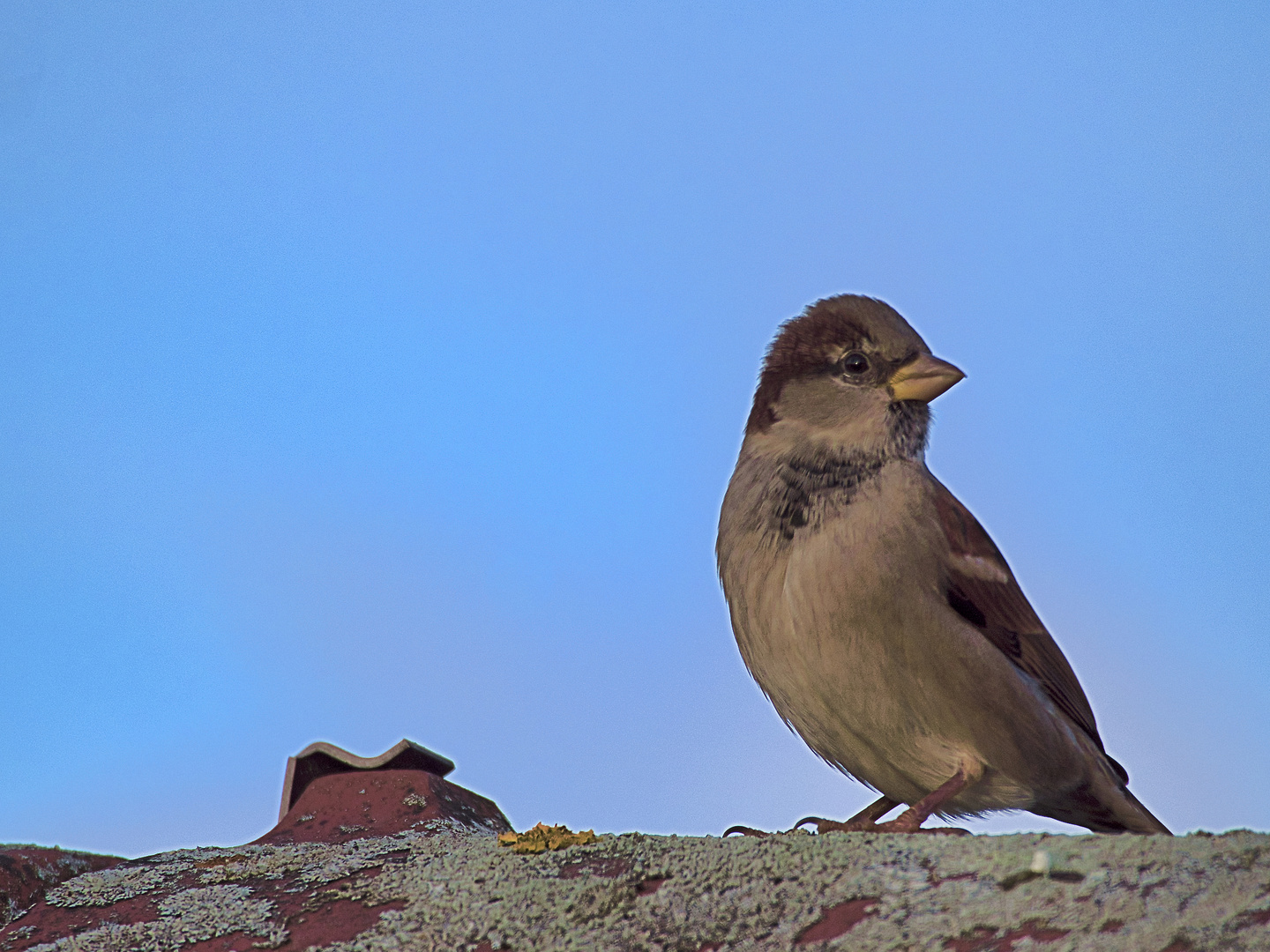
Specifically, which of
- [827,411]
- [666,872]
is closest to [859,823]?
[827,411]

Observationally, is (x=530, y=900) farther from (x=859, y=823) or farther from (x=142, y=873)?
(x=859, y=823)

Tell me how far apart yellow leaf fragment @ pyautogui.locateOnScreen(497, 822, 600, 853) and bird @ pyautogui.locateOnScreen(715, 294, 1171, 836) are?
0.98m

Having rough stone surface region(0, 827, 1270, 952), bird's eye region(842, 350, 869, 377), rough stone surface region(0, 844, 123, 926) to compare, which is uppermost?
bird's eye region(842, 350, 869, 377)

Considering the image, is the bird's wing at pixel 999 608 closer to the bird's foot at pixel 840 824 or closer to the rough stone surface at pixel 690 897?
the bird's foot at pixel 840 824

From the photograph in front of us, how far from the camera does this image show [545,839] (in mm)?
2578

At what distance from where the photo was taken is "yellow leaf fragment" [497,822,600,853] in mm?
2549

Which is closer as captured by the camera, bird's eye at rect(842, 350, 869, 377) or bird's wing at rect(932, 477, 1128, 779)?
bird's wing at rect(932, 477, 1128, 779)

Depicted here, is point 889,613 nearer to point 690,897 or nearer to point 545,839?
point 545,839

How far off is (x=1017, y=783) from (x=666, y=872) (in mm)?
1693

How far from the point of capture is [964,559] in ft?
11.8

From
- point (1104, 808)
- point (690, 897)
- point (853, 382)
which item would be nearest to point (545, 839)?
point (690, 897)

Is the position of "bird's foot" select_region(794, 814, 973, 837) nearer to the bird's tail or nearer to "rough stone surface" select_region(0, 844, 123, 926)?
the bird's tail

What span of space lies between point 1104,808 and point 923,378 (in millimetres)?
1495

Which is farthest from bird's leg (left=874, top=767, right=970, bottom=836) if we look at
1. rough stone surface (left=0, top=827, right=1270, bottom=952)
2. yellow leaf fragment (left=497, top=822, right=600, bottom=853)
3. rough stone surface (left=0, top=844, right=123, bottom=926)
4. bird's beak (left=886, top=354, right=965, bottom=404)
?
rough stone surface (left=0, top=844, right=123, bottom=926)
